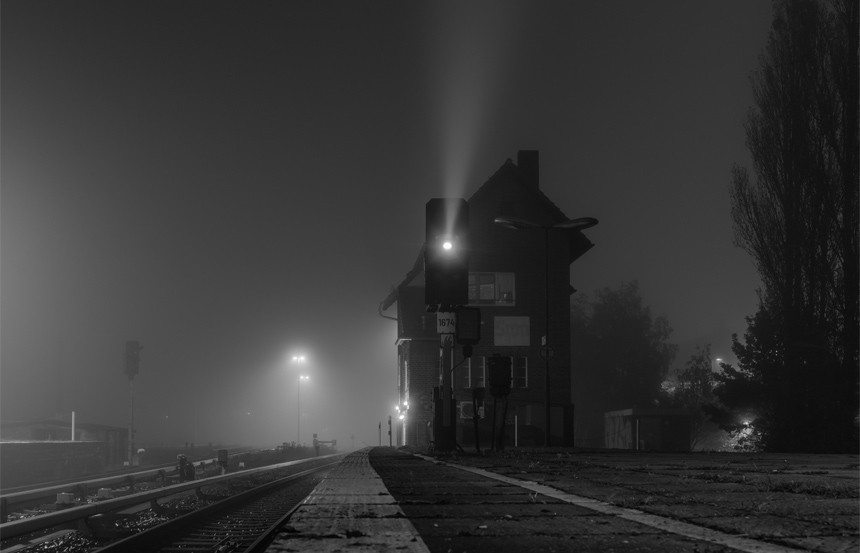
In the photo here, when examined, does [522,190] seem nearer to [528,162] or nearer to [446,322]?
[528,162]

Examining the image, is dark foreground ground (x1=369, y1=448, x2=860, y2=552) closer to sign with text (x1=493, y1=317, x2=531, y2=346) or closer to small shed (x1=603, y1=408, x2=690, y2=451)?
sign with text (x1=493, y1=317, x2=531, y2=346)

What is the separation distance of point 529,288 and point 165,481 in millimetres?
20246

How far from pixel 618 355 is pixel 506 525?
215 ft

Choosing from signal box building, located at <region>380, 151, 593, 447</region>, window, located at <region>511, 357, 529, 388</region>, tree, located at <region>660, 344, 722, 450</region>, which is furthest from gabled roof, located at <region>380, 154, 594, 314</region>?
tree, located at <region>660, 344, 722, 450</region>

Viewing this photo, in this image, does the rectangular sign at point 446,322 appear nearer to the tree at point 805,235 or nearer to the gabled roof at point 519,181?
the tree at point 805,235

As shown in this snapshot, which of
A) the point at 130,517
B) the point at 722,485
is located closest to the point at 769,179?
the point at 130,517

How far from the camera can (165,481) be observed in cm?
3159

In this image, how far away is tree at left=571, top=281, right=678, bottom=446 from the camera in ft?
217

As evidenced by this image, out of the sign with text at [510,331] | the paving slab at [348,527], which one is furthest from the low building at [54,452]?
the paving slab at [348,527]

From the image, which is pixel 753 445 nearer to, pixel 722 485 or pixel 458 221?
pixel 458 221

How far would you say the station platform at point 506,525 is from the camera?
10.7ft

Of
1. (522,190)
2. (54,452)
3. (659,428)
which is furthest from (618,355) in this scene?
(54,452)

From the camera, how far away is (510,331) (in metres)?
43.6

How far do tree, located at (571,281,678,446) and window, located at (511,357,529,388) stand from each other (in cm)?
2255
